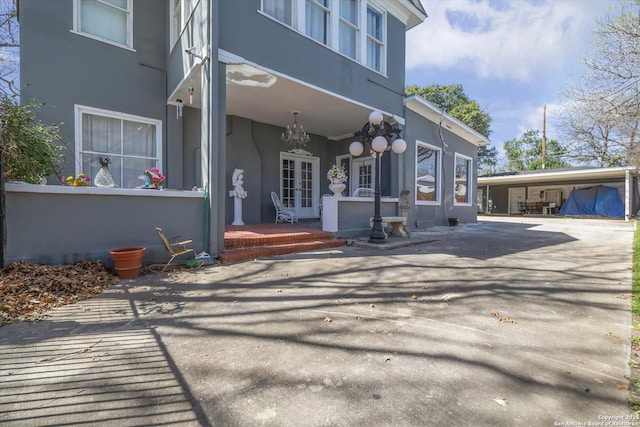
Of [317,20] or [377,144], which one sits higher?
[317,20]

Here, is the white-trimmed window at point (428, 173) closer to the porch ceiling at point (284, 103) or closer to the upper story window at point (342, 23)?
the porch ceiling at point (284, 103)

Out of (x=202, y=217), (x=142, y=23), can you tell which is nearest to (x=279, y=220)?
(x=202, y=217)

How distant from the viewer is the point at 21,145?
11.7ft

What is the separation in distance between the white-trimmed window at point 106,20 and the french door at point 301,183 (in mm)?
4498

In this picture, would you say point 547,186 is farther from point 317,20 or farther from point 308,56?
point 308,56

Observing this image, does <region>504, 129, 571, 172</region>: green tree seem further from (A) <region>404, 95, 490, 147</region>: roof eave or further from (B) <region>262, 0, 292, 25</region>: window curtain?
(B) <region>262, 0, 292, 25</region>: window curtain

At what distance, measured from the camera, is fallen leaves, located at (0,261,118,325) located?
2.67 m

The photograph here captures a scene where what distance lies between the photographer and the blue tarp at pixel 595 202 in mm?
16422

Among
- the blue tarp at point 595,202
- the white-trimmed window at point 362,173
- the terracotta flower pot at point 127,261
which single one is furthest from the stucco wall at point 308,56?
the blue tarp at point 595,202

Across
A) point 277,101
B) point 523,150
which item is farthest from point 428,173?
point 523,150

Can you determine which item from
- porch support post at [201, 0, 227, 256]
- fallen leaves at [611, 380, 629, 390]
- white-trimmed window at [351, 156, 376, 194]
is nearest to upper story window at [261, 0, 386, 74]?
porch support post at [201, 0, 227, 256]

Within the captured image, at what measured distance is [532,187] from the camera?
20.7 metres

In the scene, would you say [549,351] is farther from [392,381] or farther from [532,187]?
[532,187]

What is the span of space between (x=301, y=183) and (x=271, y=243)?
4143mm
